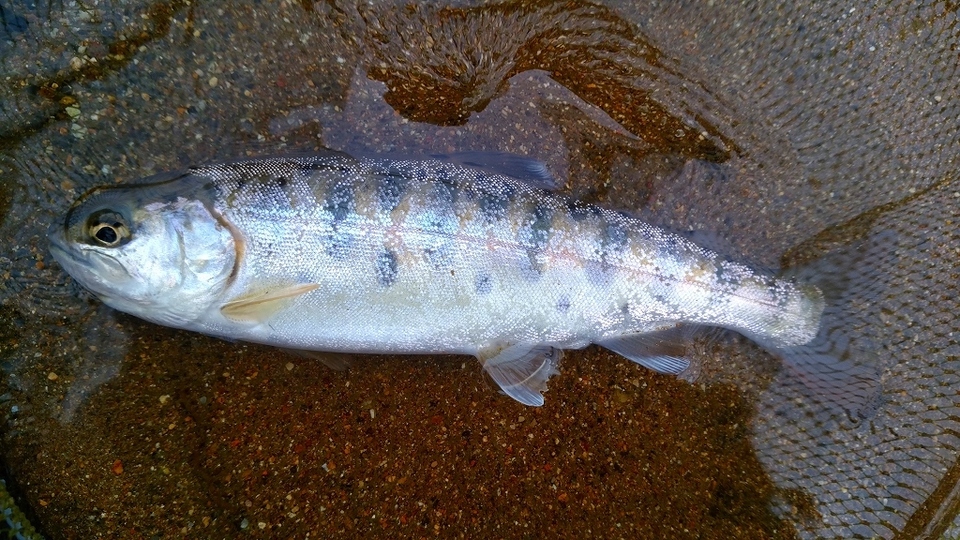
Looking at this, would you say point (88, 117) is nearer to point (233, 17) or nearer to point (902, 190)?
point (233, 17)

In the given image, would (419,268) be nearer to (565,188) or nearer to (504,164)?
(504,164)

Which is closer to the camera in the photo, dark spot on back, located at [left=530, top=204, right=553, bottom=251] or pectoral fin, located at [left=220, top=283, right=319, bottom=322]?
pectoral fin, located at [left=220, top=283, right=319, bottom=322]

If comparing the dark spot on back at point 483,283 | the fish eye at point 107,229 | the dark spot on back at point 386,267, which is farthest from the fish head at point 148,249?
the dark spot on back at point 483,283

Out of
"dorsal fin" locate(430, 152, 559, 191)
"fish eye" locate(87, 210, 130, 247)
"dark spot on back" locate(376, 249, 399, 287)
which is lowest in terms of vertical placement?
"fish eye" locate(87, 210, 130, 247)

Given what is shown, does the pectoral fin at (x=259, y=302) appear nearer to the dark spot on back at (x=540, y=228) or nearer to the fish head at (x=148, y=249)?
the fish head at (x=148, y=249)

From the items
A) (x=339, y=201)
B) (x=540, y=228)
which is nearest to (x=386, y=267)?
(x=339, y=201)

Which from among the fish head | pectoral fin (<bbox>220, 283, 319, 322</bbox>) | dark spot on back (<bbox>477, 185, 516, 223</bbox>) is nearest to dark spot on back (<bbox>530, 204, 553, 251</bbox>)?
dark spot on back (<bbox>477, 185, 516, 223</bbox>)

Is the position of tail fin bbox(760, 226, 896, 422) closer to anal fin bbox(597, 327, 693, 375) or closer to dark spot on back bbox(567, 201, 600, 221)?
anal fin bbox(597, 327, 693, 375)

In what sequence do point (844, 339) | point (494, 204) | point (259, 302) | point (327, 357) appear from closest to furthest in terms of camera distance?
point (259, 302), point (494, 204), point (327, 357), point (844, 339)
